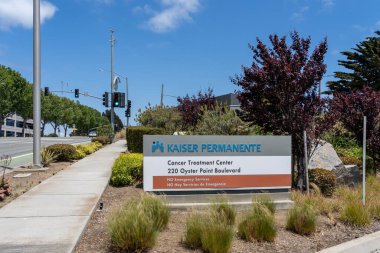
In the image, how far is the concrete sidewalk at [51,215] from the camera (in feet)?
19.5

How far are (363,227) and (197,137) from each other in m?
3.41

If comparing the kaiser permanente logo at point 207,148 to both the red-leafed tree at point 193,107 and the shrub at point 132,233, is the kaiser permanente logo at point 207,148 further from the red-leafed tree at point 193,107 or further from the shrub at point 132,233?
the red-leafed tree at point 193,107

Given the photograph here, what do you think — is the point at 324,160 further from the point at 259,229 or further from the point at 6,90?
the point at 6,90

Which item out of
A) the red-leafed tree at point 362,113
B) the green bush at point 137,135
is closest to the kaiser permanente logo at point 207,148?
the red-leafed tree at point 362,113

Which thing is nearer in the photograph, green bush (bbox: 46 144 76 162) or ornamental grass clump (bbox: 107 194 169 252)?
ornamental grass clump (bbox: 107 194 169 252)

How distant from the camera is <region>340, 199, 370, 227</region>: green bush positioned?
795 centimetres

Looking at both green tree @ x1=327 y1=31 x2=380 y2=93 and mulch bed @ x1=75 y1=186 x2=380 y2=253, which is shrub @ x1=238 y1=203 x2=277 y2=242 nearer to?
mulch bed @ x1=75 y1=186 x2=380 y2=253

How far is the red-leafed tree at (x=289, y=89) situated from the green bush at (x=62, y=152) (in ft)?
31.8

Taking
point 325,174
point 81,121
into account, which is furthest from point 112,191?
point 81,121

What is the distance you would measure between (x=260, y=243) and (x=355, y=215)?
237 centimetres

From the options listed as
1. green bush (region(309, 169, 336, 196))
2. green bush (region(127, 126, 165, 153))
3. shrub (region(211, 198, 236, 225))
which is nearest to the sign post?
shrub (region(211, 198, 236, 225))

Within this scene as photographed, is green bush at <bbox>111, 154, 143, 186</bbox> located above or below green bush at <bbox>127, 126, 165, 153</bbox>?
below

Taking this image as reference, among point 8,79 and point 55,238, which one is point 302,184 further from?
point 8,79

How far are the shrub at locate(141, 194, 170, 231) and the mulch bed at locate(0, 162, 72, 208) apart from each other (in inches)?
130
